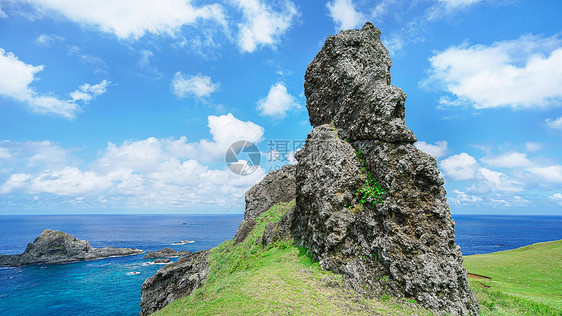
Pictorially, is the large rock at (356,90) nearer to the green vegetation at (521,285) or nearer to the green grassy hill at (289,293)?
the green grassy hill at (289,293)

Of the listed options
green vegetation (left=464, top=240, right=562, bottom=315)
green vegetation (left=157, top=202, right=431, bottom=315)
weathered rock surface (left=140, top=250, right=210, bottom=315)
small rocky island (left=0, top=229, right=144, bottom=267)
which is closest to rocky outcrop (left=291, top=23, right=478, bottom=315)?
green vegetation (left=157, top=202, right=431, bottom=315)

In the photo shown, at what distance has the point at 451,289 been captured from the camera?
11633mm

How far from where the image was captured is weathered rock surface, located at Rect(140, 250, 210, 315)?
22219 millimetres

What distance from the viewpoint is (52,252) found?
255ft

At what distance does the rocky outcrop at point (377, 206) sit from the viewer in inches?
473

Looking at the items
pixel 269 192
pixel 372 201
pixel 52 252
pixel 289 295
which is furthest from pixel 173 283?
pixel 52 252

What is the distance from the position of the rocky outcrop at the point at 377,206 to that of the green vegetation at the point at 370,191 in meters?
0.06

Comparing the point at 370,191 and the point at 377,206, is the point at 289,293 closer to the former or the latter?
the point at 377,206

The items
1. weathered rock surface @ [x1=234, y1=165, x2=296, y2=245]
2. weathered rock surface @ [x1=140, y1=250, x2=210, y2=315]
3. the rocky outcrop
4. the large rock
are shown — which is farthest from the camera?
weathered rock surface @ [x1=234, y1=165, x2=296, y2=245]

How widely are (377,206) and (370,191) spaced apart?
102 cm

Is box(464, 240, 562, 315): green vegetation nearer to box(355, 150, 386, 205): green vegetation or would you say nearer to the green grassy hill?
the green grassy hill

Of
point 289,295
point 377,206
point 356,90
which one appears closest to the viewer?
point 289,295

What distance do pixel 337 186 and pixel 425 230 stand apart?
16.6 ft

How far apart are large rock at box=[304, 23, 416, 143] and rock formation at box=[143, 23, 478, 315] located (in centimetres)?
7
